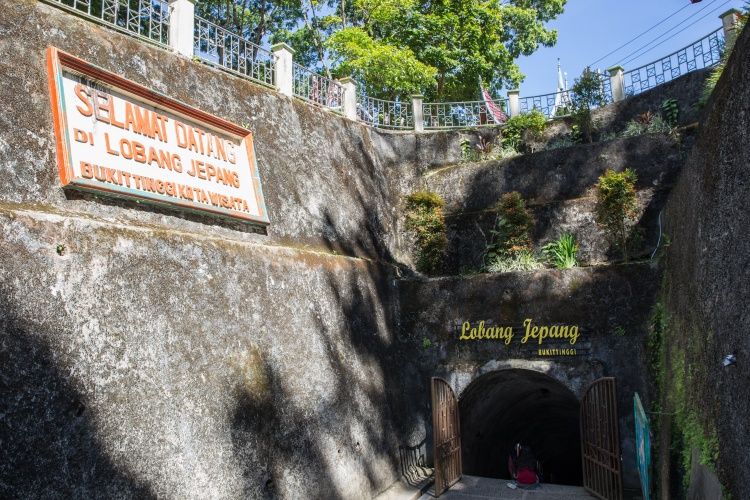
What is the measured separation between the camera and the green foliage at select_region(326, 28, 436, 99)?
17094 mm

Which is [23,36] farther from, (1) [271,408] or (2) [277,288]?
(1) [271,408]

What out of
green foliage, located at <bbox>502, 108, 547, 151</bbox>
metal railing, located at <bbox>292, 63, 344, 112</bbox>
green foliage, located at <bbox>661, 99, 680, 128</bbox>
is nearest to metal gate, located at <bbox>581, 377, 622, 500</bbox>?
green foliage, located at <bbox>661, 99, 680, 128</bbox>

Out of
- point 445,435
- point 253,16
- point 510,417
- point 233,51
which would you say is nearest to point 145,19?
point 233,51

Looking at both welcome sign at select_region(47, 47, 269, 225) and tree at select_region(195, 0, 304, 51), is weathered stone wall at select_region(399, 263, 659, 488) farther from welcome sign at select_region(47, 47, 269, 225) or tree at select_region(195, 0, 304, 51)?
tree at select_region(195, 0, 304, 51)

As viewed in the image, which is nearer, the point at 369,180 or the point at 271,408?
the point at 271,408

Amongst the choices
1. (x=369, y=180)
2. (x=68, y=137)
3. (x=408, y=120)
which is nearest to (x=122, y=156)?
(x=68, y=137)

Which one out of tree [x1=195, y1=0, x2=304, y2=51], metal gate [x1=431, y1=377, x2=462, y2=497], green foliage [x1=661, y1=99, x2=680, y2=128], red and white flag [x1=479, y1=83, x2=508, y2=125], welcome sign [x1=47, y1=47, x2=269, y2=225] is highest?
tree [x1=195, y1=0, x2=304, y2=51]

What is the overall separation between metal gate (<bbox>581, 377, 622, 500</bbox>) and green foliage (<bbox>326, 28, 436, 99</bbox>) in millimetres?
11700

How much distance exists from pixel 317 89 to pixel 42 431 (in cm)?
830

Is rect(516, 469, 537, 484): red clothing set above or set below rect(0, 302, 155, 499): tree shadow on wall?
below

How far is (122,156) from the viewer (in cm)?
613

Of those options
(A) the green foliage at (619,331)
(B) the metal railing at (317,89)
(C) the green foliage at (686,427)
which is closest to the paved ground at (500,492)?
(A) the green foliage at (619,331)

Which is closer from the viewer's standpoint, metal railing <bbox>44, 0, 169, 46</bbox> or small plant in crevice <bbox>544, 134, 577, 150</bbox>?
metal railing <bbox>44, 0, 169, 46</bbox>

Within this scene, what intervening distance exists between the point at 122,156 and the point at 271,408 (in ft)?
11.0
